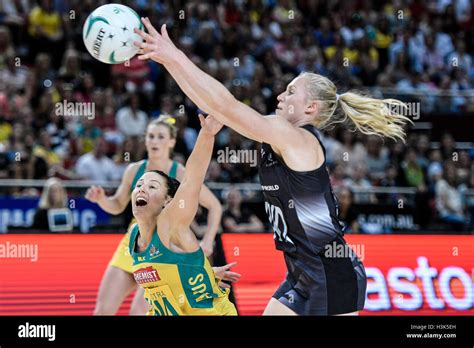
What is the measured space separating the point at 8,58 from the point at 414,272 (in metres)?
6.28

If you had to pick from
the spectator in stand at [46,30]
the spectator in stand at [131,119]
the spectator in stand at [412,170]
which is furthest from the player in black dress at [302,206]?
the spectator in stand at [46,30]

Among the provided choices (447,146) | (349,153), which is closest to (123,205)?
(349,153)

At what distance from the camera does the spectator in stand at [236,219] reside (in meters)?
9.59

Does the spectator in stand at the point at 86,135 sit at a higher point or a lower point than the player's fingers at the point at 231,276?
higher

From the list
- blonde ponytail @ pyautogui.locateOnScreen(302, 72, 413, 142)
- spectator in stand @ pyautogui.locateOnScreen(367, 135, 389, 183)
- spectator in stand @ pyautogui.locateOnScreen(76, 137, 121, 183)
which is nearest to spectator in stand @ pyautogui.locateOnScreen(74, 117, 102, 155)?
spectator in stand @ pyautogui.locateOnScreen(76, 137, 121, 183)

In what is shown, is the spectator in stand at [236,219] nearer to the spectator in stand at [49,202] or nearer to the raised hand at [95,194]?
the spectator in stand at [49,202]

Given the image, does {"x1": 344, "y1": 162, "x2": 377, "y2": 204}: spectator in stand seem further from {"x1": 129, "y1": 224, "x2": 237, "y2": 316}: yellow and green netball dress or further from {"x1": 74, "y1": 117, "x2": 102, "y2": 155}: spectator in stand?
{"x1": 129, "y1": 224, "x2": 237, "y2": 316}: yellow and green netball dress

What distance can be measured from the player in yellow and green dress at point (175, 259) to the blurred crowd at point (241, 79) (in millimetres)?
5332

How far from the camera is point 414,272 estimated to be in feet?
25.8

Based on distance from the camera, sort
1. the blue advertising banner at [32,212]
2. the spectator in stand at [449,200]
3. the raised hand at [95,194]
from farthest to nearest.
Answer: the spectator in stand at [449,200] → the blue advertising banner at [32,212] → the raised hand at [95,194]

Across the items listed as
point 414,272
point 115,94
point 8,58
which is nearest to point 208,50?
point 115,94

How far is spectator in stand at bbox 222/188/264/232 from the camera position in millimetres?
9586
